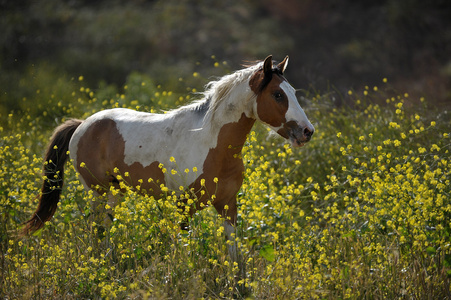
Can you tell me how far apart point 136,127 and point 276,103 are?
1300 millimetres

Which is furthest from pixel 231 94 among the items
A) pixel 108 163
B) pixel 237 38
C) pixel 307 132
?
pixel 237 38

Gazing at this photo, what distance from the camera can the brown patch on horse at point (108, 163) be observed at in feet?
15.0

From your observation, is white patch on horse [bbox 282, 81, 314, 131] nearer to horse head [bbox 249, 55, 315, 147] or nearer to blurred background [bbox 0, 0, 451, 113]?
horse head [bbox 249, 55, 315, 147]

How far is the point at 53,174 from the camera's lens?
529 centimetres

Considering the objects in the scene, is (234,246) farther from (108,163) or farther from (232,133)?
(108,163)

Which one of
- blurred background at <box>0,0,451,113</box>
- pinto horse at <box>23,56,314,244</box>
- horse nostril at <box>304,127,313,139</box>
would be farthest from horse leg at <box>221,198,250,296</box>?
blurred background at <box>0,0,451,113</box>

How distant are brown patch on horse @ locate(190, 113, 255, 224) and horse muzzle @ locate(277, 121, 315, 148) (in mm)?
326

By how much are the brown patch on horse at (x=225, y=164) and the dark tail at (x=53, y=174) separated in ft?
4.98

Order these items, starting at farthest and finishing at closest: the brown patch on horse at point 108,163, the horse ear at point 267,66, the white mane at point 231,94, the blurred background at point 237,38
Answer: the blurred background at point 237,38
the brown patch on horse at point 108,163
the white mane at point 231,94
the horse ear at point 267,66

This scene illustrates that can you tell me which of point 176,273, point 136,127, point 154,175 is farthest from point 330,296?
point 136,127

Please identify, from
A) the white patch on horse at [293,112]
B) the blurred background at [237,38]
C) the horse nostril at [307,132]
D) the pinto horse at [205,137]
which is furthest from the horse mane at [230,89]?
the blurred background at [237,38]

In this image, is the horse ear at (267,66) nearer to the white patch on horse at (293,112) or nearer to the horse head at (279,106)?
the horse head at (279,106)

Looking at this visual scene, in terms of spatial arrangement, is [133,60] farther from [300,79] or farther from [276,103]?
[276,103]

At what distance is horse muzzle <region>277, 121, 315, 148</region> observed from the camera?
13.2 ft
